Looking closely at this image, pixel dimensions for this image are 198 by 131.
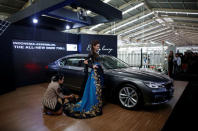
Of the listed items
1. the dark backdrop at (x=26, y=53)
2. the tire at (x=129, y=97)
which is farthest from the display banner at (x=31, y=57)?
the tire at (x=129, y=97)

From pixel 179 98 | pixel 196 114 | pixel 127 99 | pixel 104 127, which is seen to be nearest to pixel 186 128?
pixel 196 114

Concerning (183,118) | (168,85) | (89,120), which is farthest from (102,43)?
(183,118)

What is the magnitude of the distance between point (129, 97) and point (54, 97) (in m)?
1.63

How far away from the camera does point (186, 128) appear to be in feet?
7.32

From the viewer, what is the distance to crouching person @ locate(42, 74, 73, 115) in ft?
8.38

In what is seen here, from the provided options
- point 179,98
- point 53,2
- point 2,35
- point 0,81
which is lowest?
point 179,98

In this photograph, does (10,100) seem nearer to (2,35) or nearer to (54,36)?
(2,35)

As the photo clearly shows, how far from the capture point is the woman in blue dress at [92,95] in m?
2.69

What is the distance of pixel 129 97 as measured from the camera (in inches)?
116

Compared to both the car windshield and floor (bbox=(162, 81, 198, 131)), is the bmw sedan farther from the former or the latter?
floor (bbox=(162, 81, 198, 131))

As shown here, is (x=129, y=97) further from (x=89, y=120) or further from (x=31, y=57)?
(x=31, y=57)

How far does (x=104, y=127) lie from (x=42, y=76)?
472cm

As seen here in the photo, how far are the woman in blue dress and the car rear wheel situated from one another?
0.58 metres

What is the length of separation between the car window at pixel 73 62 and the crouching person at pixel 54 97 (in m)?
1.24
